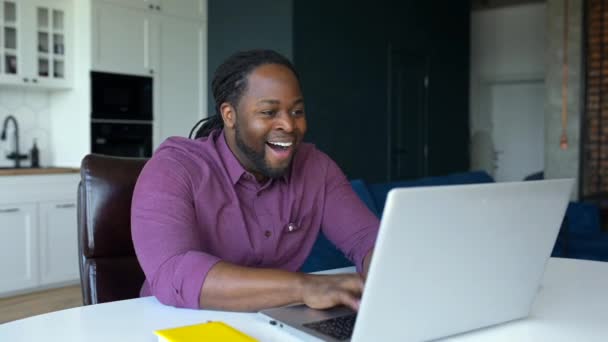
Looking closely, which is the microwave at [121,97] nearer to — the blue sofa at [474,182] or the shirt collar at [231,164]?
the blue sofa at [474,182]

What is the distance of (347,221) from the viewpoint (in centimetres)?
164

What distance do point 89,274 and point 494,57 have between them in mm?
7384

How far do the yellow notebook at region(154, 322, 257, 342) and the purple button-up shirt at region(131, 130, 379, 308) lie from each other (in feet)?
0.70

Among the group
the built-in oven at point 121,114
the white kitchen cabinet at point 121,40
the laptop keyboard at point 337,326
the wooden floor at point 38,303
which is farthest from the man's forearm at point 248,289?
the white kitchen cabinet at point 121,40

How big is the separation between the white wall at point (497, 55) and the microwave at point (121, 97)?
4822mm

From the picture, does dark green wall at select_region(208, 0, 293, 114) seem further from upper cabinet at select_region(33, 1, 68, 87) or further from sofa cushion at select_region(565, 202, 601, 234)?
sofa cushion at select_region(565, 202, 601, 234)

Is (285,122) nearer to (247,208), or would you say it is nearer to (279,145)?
(279,145)

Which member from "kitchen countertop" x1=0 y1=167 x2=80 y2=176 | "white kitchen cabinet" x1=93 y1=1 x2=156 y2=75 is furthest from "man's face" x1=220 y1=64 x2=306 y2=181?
"white kitchen cabinet" x1=93 y1=1 x2=156 y2=75

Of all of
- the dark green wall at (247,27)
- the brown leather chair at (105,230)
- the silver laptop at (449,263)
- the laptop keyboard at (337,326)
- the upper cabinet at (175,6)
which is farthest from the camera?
the dark green wall at (247,27)

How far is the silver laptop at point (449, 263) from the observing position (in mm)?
822

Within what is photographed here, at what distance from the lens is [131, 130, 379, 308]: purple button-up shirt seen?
1248 mm

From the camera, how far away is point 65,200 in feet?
14.7

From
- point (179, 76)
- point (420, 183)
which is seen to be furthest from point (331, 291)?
point (179, 76)

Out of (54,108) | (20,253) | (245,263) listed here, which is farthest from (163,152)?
(54,108)
